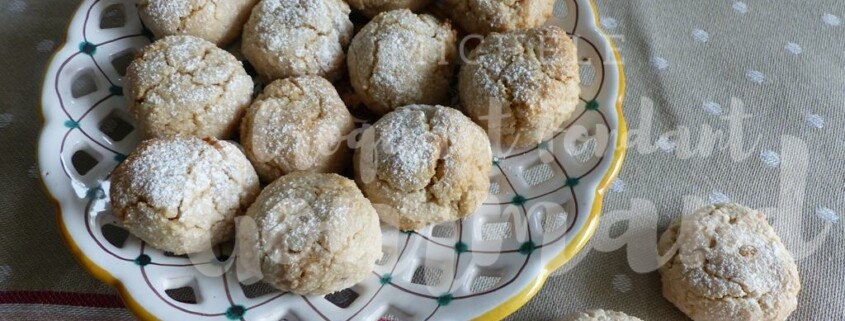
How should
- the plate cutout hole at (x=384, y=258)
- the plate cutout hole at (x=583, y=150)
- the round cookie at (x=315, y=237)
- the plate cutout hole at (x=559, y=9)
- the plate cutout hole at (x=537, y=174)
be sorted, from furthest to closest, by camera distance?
the plate cutout hole at (x=559, y=9) < the plate cutout hole at (x=537, y=174) < the plate cutout hole at (x=583, y=150) < the plate cutout hole at (x=384, y=258) < the round cookie at (x=315, y=237)

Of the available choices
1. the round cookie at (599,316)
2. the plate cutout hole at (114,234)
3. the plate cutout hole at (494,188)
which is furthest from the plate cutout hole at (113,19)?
the round cookie at (599,316)

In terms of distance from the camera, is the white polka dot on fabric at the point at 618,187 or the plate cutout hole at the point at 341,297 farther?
the white polka dot on fabric at the point at 618,187

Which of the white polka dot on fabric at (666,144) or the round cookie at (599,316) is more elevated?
the white polka dot on fabric at (666,144)

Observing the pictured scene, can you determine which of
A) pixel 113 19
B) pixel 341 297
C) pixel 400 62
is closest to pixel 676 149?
pixel 400 62

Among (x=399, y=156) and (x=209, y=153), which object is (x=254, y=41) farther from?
(x=399, y=156)

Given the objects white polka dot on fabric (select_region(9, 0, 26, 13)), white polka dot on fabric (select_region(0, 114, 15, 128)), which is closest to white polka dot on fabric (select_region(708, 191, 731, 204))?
white polka dot on fabric (select_region(0, 114, 15, 128))

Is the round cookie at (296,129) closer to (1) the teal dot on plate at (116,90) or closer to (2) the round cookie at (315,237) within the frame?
(2) the round cookie at (315,237)

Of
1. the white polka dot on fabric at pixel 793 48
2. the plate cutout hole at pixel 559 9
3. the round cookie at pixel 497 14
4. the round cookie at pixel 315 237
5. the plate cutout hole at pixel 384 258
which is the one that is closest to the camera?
the round cookie at pixel 315 237
